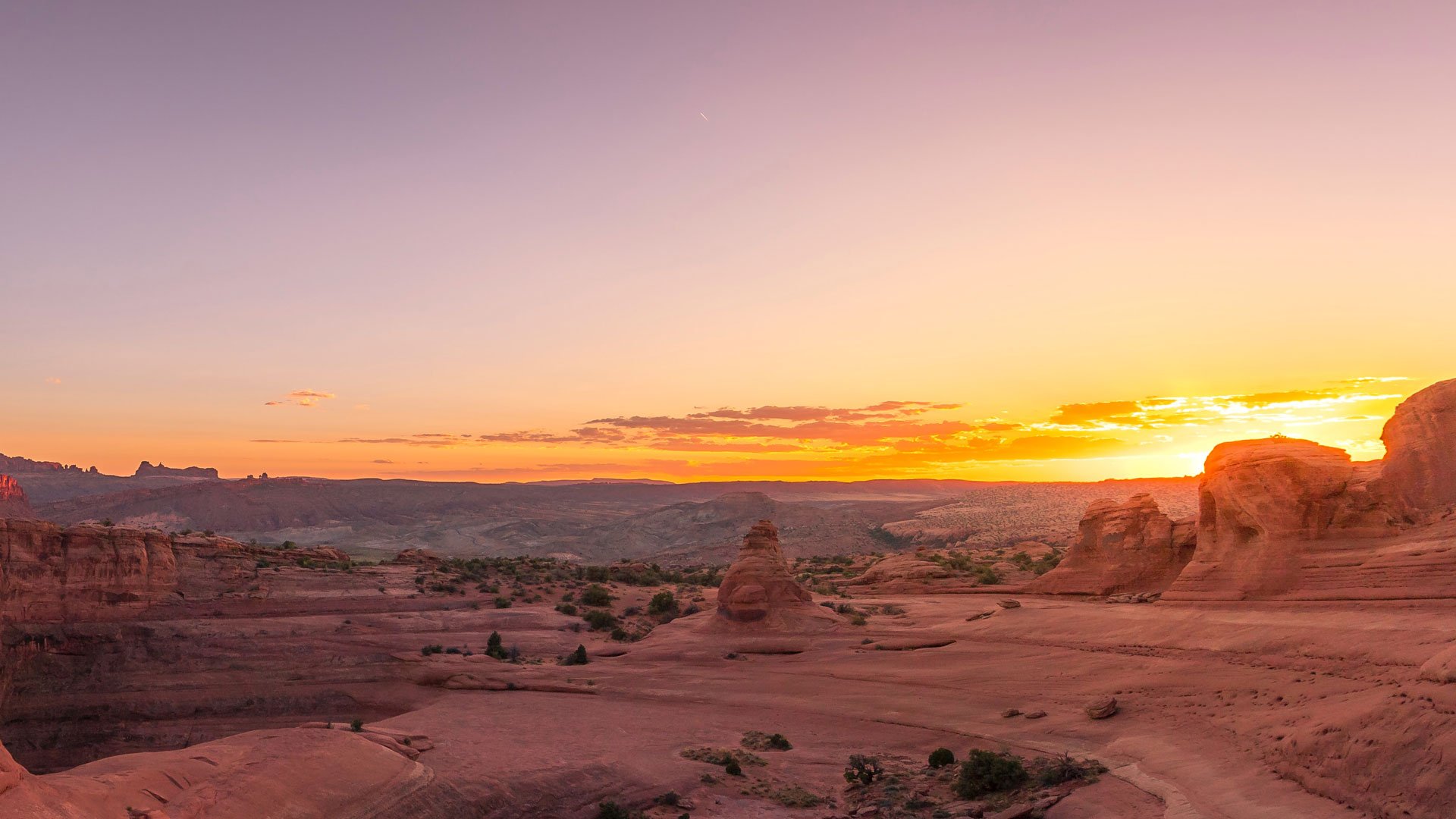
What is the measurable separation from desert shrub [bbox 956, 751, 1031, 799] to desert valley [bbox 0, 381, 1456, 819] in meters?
0.07

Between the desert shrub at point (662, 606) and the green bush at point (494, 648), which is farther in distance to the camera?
the desert shrub at point (662, 606)

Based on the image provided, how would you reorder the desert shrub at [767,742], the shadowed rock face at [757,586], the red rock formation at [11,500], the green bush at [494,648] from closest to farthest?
the desert shrub at [767,742] < the green bush at [494,648] < the shadowed rock face at [757,586] < the red rock formation at [11,500]

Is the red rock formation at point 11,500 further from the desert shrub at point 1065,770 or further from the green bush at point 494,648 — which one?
the desert shrub at point 1065,770

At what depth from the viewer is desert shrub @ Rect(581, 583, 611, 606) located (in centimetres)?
4803

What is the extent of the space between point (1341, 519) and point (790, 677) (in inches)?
794

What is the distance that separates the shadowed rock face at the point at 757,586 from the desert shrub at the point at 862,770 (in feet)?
56.1

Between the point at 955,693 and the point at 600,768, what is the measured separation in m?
13.5

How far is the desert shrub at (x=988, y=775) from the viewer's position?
1830 cm

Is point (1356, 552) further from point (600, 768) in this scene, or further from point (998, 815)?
point (600, 768)

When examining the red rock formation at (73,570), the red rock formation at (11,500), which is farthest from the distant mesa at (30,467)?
the red rock formation at (73,570)

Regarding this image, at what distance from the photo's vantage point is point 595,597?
48.3 m

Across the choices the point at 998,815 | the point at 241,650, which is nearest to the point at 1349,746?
the point at 998,815

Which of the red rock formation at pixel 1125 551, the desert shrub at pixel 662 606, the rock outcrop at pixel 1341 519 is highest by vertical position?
the rock outcrop at pixel 1341 519

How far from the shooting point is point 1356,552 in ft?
77.2
